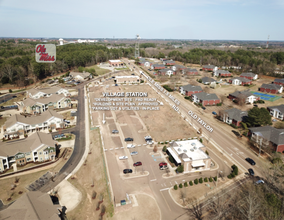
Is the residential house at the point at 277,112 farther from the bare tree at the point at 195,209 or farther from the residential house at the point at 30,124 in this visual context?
the residential house at the point at 30,124

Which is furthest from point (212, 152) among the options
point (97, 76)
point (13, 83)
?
point (13, 83)

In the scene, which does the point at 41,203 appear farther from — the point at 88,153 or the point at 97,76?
the point at 97,76

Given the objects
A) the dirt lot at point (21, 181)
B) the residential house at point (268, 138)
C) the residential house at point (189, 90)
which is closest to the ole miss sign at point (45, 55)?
the residential house at point (189, 90)

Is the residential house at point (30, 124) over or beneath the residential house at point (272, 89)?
beneath

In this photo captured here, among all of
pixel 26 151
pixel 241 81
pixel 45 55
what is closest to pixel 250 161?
pixel 26 151

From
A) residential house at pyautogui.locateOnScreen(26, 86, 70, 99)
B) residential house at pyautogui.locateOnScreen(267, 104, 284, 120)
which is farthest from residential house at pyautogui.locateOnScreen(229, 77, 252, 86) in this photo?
residential house at pyautogui.locateOnScreen(26, 86, 70, 99)

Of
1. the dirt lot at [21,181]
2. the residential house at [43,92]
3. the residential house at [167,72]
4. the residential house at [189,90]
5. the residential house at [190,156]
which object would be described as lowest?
the dirt lot at [21,181]

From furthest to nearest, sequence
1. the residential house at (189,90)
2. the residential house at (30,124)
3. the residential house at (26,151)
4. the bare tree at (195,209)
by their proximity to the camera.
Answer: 1. the residential house at (189,90)
2. the residential house at (30,124)
3. the residential house at (26,151)
4. the bare tree at (195,209)
